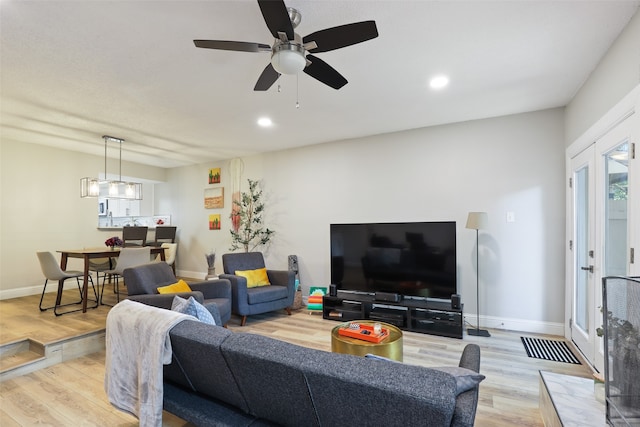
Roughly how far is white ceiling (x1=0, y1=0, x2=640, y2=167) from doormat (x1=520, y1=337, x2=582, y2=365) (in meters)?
2.67

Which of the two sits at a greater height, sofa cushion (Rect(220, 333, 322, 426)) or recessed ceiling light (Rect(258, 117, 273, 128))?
recessed ceiling light (Rect(258, 117, 273, 128))

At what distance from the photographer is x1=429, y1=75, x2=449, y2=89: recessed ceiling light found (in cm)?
289

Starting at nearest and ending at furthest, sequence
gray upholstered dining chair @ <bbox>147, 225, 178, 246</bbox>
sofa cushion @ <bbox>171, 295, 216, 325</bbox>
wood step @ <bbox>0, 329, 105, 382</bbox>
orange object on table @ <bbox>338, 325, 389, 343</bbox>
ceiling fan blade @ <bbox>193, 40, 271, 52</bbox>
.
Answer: ceiling fan blade @ <bbox>193, 40, 271, 52</bbox>, sofa cushion @ <bbox>171, 295, 216, 325</bbox>, orange object on table @ <bbox>338, 325, 389, 343</bbox>, wood step @ <bbox>0, 329, 105, 382</bbox>, gray upholstered dining chair @ <bbox>147, 225, 178, 246</bbox>

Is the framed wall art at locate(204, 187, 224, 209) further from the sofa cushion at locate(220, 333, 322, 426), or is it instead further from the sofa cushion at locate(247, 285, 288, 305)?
the sofa cushion at locate(220, 333, 322, 426)

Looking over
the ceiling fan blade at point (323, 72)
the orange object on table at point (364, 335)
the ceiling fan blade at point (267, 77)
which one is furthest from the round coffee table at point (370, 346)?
the ceiling fan blade at point (267, 77)

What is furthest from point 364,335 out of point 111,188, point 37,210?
point 37,210

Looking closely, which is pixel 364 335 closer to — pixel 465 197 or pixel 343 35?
pixel 343 35

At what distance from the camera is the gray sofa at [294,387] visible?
3.35ft

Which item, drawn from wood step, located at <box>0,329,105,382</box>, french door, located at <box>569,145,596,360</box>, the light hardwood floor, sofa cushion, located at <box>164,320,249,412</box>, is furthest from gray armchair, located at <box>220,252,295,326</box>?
french door, located at <box>569,145,596,360</box>

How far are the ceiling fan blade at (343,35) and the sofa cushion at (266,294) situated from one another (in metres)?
3.16

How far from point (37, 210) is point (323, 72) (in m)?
5.75

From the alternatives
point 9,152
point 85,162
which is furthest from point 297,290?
point 9,152

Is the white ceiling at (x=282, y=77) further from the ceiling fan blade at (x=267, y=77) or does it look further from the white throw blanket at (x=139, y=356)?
the white throw blanket at (x=139, y=356)

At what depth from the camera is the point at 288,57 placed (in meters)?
1.94
